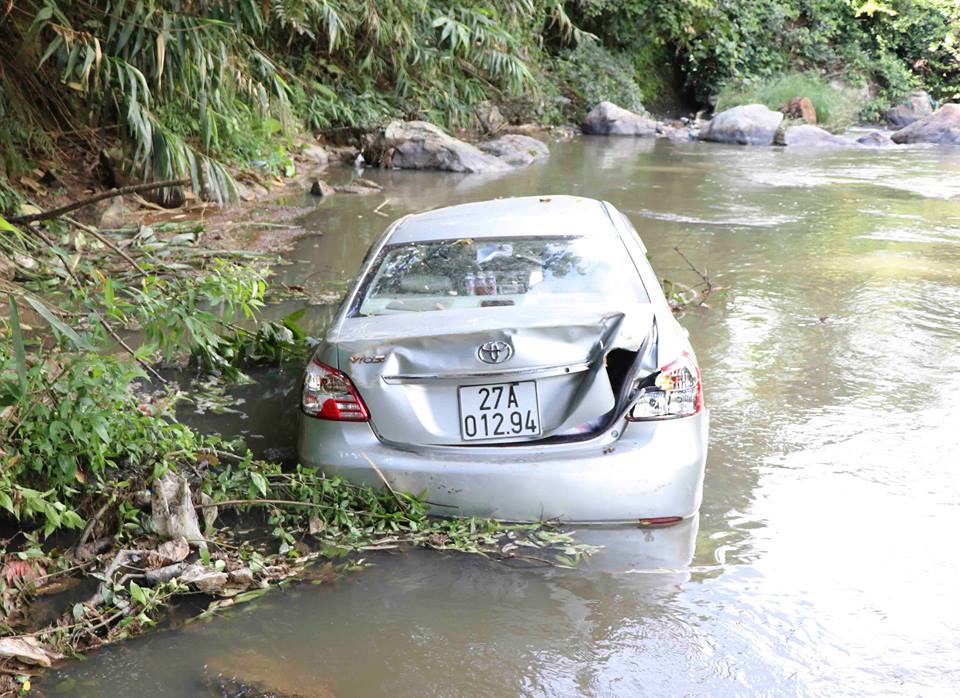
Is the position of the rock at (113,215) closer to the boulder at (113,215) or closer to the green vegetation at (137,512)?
the boulder at (113,215)

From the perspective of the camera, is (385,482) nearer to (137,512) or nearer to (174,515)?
(174,515)

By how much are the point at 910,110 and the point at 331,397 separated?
28.0m

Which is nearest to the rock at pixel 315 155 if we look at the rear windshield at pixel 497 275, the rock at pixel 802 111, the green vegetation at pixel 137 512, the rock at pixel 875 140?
the green vegetation at pixel 137 512

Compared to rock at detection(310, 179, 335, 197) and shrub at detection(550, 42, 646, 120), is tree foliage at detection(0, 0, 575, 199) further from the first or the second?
shrub at detection(550, 42, 646, 120)

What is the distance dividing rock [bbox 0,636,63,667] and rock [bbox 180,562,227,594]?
502 millimetres

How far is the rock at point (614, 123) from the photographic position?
23641mm

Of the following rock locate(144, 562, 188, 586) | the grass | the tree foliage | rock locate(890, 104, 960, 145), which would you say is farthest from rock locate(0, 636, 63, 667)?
the grass

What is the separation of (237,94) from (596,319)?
7562 mm

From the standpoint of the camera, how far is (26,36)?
23.0ft

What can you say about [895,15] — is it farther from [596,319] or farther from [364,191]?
[596,319]

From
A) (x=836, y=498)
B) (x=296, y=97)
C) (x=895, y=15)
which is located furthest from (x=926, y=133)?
(x=836, y=498)

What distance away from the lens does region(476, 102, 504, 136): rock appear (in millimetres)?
20953

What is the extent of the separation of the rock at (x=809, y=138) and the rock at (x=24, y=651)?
2119 centimetres

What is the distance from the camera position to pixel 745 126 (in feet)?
73.4
